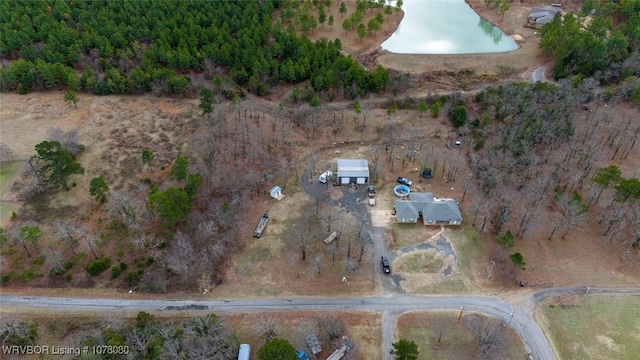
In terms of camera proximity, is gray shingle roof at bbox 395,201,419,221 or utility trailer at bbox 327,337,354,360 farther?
gray shingle roof at bbox 395,201,419,221

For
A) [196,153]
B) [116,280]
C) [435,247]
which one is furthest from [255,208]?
[435,247]

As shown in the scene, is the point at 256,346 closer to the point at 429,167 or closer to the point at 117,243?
the point at 117,243

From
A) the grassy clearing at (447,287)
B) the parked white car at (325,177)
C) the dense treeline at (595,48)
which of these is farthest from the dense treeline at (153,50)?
the grassy clearing at (447,287)

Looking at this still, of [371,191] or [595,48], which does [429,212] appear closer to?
[371,191]

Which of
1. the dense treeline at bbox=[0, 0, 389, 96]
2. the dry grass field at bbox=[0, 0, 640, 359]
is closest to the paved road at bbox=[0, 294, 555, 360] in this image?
the dry grass field at bbox=[0, 0, 640, 359]

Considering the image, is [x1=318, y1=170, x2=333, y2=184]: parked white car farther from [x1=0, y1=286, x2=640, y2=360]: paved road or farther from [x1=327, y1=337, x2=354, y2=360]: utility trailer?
[x1=327, y1=337, x2=354, y2=360]: utility trailer
